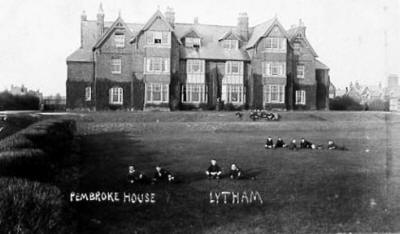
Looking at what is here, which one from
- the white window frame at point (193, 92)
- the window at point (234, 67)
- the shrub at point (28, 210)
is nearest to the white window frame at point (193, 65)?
the white window frame at point (193, 92)

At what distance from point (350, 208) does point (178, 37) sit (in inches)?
1560

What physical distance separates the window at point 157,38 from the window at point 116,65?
3.82m

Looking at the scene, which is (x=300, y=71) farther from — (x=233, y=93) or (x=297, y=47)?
(x=233, y=93)

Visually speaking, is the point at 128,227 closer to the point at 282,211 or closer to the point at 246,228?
the point at 246,228

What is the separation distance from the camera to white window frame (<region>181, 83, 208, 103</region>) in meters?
49.7

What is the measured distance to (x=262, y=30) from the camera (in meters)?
51.4

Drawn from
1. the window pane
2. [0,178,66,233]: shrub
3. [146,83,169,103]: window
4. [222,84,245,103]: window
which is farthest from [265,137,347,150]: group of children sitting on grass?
[222,84,245,103]: window

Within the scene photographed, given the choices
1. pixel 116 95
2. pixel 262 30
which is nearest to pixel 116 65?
pixel 116 95

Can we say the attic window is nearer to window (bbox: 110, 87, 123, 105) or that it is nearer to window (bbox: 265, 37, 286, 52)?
window (bbox: 110, 87, 123, 105)

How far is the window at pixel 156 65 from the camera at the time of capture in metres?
47.4

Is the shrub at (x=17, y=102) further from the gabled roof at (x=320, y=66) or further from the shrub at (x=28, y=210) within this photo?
the gabled roof at (x=320, y=66)

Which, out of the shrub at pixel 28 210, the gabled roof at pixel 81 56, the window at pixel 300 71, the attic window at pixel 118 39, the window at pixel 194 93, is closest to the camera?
the shrub at pixel 28 210

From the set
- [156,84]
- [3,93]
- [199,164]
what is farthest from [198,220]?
[156,84]

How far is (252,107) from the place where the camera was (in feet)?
166
